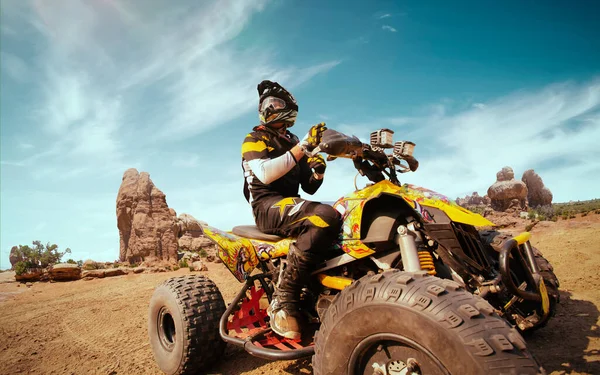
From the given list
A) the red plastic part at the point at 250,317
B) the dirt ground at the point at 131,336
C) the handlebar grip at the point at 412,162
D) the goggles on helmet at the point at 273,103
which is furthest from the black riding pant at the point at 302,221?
the dirt ground at the point at 131,336

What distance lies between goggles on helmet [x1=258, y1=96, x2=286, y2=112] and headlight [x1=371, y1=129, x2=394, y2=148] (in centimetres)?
137

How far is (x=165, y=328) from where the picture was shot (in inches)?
159

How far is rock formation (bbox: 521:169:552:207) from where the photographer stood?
5178 cm

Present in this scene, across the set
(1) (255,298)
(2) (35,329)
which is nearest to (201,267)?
(2) (35,329)

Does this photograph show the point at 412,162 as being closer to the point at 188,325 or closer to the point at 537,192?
the point at 188,325

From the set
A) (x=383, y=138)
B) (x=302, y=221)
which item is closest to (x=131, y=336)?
(x=302, y=221)

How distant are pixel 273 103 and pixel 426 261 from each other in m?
2.36

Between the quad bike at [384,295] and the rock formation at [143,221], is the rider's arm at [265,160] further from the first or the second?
the rock formation at [143,221]

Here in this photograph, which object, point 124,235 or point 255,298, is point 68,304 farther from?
point 124,235

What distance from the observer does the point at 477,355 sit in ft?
4.76

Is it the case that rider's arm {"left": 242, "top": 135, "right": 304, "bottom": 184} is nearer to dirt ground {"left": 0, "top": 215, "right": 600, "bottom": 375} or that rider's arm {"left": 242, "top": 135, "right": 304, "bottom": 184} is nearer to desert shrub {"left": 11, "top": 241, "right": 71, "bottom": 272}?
dirt ground {"left": 0, "top": 215, "right": 600, "bottom": 375}

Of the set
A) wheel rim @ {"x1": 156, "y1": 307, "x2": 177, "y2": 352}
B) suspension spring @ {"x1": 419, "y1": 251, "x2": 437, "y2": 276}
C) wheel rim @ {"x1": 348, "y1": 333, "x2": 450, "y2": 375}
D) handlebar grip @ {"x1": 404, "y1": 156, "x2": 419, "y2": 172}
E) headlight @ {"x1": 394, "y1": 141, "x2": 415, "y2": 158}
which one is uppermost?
headlight @ {"x1": 394, "y1": 141, "x2": 415, "y2": 158}

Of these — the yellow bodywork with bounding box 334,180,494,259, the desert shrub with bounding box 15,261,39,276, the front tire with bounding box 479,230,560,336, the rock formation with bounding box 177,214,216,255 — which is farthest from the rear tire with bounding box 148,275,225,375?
the rock formation with bounding box 177,214,216,255

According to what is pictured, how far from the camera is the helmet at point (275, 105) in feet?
12.1
